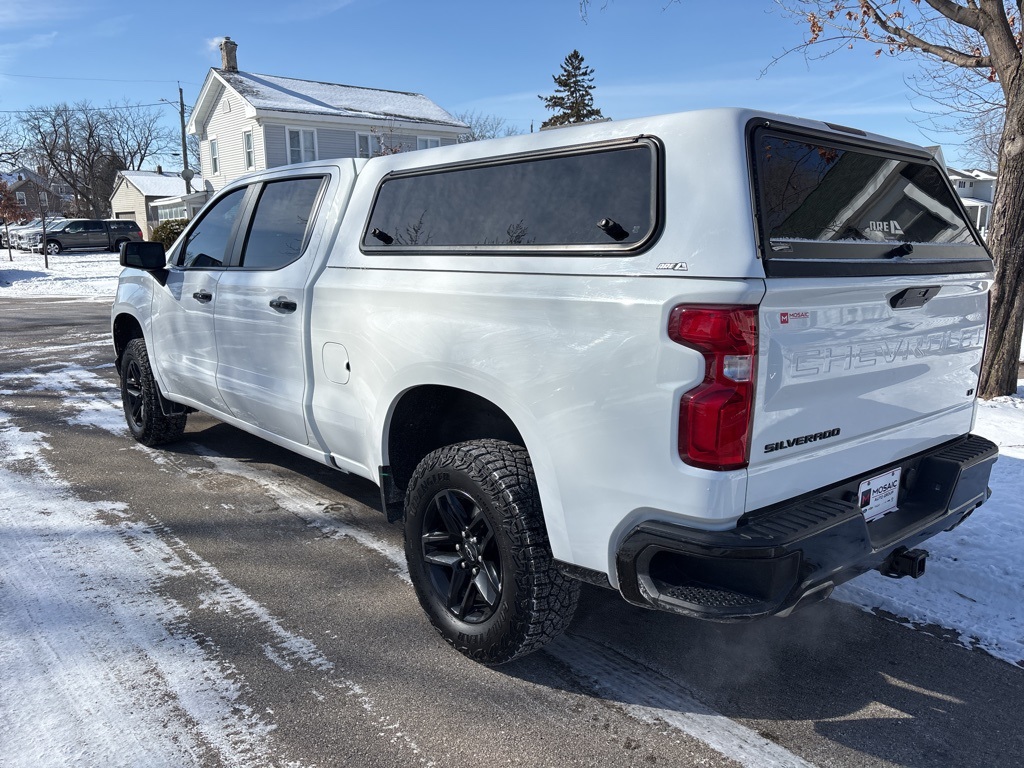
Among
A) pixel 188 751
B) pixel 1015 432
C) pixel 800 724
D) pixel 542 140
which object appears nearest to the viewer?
pixel 188 751

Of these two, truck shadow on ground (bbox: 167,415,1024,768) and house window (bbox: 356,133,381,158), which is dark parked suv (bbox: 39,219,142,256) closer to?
house window (bbox: 356,133,381,158)

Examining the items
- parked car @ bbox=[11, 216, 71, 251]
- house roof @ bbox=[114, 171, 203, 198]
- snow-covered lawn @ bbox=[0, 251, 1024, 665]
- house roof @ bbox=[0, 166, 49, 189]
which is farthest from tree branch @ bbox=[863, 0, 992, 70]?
house roof @ bbox=[0, 166, 49, 189]

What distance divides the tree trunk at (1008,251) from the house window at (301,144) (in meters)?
28.6

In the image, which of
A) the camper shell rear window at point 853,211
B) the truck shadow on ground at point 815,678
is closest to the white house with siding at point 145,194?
the truck shadow on ground at point 815,678

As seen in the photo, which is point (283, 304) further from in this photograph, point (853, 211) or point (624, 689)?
point (853, 211)

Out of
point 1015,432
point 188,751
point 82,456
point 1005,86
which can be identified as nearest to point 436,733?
point 188,751

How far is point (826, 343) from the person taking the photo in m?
2.39

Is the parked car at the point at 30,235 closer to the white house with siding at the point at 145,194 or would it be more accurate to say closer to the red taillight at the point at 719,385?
the white house with siding at the point at 145,194

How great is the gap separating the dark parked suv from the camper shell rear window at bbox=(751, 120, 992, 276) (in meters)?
40.9

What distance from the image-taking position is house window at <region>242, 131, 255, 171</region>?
31484 millimetres

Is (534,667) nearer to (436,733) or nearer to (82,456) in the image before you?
(436,733)

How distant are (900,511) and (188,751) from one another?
267 centimetres

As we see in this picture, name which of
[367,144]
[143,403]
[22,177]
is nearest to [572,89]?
[367,144]

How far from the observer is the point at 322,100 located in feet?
107
